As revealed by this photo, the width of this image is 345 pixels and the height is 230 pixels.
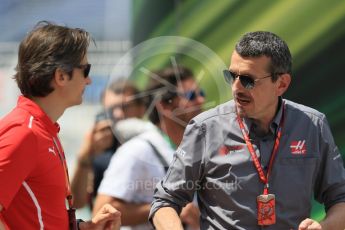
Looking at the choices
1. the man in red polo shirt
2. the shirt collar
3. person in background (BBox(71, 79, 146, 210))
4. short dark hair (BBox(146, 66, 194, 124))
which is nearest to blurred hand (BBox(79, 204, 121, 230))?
the man in red polo shirt

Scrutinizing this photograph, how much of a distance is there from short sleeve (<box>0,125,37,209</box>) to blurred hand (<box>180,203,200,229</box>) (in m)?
1.55

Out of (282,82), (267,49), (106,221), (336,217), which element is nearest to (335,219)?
(336,217)

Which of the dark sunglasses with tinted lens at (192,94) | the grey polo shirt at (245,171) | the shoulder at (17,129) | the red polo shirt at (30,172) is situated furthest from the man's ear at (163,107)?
the shoulder at (17,129)

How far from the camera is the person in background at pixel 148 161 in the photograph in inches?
165

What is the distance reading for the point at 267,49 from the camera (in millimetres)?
3068

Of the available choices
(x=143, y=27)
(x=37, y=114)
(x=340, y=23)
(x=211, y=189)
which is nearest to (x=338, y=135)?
(x=340, y=23)

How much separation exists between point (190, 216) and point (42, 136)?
1.52m

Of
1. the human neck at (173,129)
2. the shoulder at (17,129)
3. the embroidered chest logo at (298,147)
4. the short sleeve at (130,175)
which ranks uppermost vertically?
the shoulder at (17,129)

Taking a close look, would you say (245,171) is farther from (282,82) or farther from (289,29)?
(289,29)

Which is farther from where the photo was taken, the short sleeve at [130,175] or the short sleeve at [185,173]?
the short sleeve at [130,175]

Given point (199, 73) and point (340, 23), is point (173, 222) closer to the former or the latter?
point (199, 73)

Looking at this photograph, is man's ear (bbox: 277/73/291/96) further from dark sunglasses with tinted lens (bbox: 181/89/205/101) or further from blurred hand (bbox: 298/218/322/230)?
dark sunglasses with tinted lens (bbox: 181/89/205/101)

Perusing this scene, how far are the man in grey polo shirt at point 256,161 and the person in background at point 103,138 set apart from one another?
1.59 m

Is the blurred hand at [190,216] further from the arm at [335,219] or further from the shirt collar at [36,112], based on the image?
the shirt collar at [36,112]
